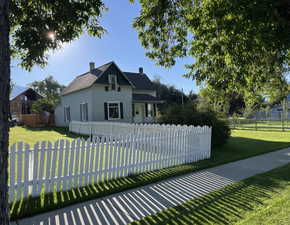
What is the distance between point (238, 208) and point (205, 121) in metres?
6.20

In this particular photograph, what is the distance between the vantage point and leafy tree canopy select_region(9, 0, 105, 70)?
365 cm

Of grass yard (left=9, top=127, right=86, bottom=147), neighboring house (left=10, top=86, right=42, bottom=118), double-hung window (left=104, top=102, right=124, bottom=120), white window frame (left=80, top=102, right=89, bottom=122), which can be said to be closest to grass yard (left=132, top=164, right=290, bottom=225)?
grass yard (left=9, top=127, right=86, bottom=147)

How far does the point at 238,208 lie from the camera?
355 centimetres

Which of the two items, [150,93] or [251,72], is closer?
[251,72]

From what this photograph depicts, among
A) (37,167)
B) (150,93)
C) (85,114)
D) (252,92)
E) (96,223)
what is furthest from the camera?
(150,93)

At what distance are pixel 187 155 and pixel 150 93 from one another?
19762mm

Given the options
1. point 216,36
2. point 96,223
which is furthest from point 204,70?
point 96,223

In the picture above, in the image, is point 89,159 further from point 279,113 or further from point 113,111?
point 279,113

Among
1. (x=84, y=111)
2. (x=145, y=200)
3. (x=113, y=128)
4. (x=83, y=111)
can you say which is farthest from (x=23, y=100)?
(x=145, y=200)

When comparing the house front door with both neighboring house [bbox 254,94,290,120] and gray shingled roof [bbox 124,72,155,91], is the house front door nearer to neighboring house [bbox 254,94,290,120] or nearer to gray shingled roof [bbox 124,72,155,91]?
gray shingled roof [bbox 124,72,155,91]

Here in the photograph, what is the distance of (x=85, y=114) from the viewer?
1891cm

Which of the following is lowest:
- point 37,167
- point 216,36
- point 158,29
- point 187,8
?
point 37,167

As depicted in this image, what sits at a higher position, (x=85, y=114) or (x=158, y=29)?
(x=158, y=29)

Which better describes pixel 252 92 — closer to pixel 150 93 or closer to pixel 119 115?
pixel 119 115
